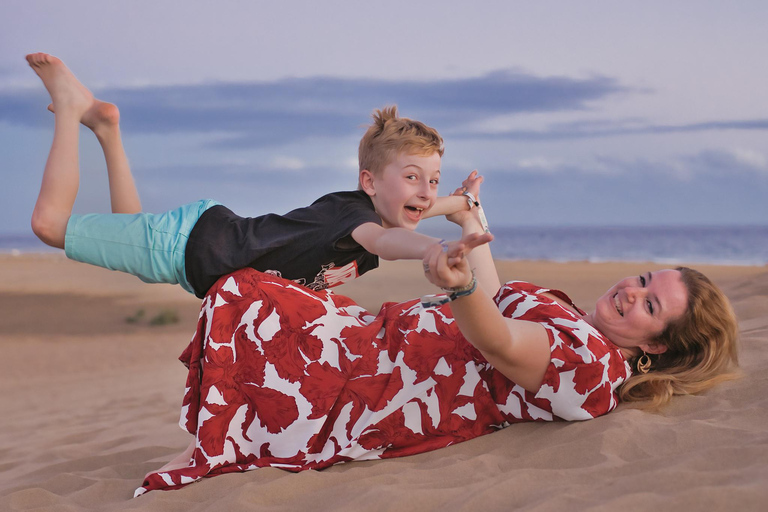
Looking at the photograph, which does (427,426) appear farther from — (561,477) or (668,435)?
(668,435)

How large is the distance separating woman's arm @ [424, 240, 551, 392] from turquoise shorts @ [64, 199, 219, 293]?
1726mm

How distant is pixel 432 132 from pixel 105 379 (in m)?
6.23

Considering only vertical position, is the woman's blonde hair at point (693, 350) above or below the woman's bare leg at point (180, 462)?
above

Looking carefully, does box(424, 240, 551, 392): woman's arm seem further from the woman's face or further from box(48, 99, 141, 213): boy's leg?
box(48, 99, 141, 213): boy's leg

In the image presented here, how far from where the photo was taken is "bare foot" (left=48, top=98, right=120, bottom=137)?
4152mm

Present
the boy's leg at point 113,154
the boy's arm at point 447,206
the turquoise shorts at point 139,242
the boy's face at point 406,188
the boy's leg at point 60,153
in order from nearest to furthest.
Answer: the turquoise shorts at point 139,242 → the boy's leg at point 60,153 → the boy's face at point 406,188 → the boy's arm at point 447,206 → the boy's leg at point 113,154

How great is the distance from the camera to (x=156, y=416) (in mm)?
6016

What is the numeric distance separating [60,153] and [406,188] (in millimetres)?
1923

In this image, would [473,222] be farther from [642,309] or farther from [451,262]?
[451,262]

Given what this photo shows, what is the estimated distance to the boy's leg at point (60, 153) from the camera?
12.2 ft

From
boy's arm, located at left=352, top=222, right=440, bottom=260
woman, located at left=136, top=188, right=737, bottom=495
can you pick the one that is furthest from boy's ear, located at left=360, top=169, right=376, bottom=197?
woman, located at left=136, top=188, right=737, bottom=495

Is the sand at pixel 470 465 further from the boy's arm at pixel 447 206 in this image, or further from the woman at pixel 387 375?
the boy's arm at pixel 447 206

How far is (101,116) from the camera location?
416cm

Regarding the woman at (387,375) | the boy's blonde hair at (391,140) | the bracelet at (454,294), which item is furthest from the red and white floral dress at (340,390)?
the boy's blonde hair at (391,140)
